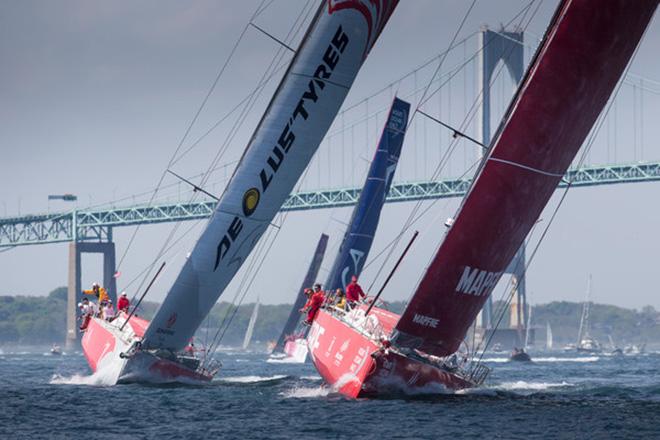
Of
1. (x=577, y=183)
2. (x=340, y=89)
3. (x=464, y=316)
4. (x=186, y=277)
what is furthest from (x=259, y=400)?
(x=577, y=183)

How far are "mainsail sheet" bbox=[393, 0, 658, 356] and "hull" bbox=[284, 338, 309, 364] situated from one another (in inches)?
770

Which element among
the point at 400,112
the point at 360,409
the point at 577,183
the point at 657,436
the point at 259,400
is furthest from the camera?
the point at 577,183

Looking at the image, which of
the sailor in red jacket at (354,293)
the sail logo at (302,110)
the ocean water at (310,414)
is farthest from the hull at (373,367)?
the sail logo at (302,110)

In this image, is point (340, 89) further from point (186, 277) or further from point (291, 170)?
point (186, 277)

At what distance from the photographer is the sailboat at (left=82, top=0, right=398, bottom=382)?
13305 millimetres

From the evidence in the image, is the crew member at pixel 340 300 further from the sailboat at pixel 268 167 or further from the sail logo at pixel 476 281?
the sail logo at pixel 476 281

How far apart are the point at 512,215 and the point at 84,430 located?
161 inches

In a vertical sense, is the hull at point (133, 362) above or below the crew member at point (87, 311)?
below

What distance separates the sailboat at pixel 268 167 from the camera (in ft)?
43.7

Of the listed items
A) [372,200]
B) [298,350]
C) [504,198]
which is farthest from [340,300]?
[298,350]

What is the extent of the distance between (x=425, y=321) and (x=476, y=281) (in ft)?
1.91

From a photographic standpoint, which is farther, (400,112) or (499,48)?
(499,48)

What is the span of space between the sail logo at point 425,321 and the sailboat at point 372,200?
9867 mm

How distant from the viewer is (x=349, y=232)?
23.3m
